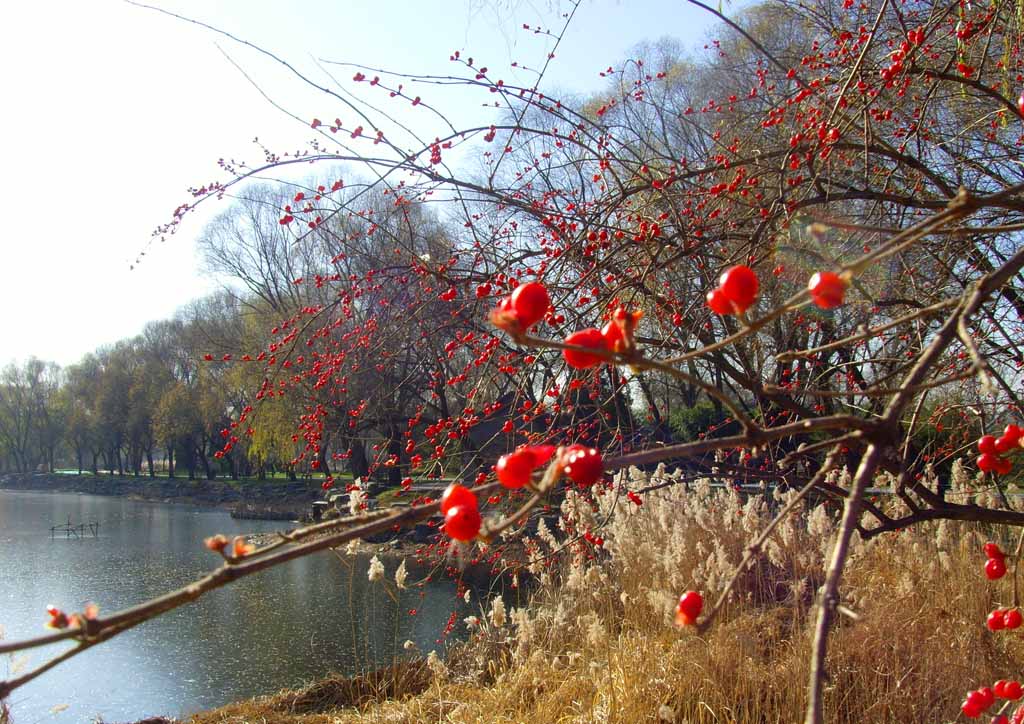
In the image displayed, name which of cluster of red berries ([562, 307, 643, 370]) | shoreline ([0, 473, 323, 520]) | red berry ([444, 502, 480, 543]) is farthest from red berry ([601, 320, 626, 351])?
shoreline ([0, 473, 323, 520])

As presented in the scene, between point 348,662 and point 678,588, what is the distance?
3646 mm

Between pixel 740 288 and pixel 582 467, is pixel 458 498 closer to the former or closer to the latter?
pixel 582 467

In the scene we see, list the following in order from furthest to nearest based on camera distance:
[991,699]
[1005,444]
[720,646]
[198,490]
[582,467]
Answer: [198,490]
[720,646]
[991,699]
[1005,444]
[582,467]

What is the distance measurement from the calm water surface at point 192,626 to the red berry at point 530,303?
10.1 ft

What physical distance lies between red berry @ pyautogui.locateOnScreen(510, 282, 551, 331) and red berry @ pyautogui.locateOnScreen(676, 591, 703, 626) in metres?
0.35

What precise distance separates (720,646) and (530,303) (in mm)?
2768

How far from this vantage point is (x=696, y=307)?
2883 millimetres

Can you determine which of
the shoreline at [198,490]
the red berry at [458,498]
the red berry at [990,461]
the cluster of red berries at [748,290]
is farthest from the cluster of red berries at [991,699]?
the shoreline at [198,490]

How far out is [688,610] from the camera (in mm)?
835

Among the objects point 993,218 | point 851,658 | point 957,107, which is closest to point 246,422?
point 851,658

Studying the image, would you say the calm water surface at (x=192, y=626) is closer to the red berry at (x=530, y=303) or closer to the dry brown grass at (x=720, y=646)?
the dry brown grass at (x=720, y=646)

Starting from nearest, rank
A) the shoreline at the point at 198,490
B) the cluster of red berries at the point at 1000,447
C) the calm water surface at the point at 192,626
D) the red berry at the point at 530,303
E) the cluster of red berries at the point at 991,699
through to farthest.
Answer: the red berry at the point at 530,303 → the cluster of red berries at the point at 1000,447 → the cluster of red berries at the point at 991,699 → the calm water surface at the point at 192,626 → the shoreline at the point at 198,490

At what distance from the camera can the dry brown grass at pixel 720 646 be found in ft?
9.32

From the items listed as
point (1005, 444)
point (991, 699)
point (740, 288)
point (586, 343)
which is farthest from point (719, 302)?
point (991, 699)
